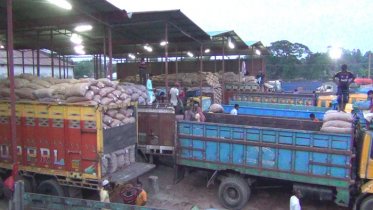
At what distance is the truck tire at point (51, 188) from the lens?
6.92 meters

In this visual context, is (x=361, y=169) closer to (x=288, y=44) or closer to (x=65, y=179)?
(x=65, y=179)

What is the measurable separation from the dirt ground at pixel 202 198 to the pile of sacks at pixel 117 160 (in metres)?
1.20

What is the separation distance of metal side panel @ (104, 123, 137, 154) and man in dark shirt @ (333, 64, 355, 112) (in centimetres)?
668

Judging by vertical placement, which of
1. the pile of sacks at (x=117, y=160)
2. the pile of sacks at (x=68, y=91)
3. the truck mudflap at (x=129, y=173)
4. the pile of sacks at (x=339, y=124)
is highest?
the pile of sacks at (x=68, y=91)

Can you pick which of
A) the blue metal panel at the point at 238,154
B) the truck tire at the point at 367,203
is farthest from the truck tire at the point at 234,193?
the truck tire at the point at 367,203

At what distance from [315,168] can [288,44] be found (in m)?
39.1

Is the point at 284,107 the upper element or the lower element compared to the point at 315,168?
upper

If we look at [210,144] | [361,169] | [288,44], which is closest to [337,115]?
[361,169]

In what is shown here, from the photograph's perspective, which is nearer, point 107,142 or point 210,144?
point 107,142

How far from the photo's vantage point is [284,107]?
45.1ft

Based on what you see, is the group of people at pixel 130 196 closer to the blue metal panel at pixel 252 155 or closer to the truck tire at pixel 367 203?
the blue metal panel at pixel 252 155

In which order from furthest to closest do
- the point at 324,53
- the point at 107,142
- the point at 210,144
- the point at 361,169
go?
1. the point at 324,53
2. the point at 210,144
3. the point at 107,142
4. the point at 361,169

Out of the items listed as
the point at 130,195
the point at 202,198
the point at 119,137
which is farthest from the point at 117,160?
the point at 202,198

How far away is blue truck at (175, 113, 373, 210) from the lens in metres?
6.13
